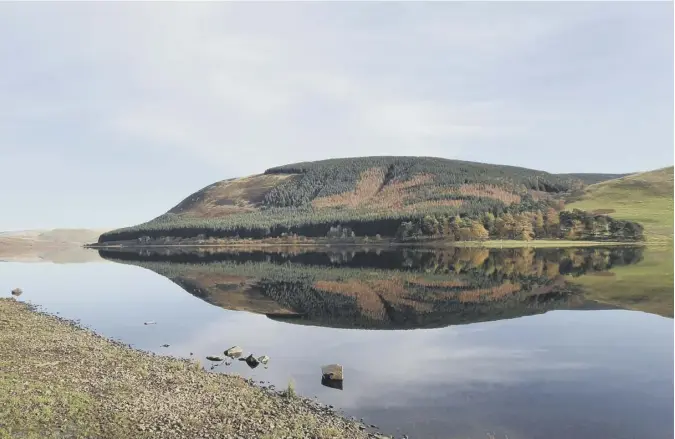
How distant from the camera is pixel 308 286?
98250 millimetres

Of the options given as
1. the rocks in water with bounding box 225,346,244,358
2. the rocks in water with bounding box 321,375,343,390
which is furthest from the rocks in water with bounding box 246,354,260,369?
the rocks in water with bounding box 321,375,343,390

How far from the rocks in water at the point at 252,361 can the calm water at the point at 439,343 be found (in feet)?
3.45

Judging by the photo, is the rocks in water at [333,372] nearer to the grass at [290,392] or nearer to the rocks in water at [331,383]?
the rocks in water at [331,383]

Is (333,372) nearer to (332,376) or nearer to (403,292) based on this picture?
(332,376)

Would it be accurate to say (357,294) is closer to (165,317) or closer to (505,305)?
(505,305)

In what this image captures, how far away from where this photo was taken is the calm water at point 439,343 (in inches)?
1134

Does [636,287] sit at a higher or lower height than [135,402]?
lower

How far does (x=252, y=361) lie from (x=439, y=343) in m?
17.7

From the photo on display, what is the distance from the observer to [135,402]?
87.8ft

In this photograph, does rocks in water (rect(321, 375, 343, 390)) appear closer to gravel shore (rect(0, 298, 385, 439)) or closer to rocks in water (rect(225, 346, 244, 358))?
gravel shore (rect(0, 298, 385, 439))

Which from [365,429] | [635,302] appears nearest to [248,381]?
[365,429]

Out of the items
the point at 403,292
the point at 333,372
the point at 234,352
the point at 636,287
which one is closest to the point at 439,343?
the point at 333,372

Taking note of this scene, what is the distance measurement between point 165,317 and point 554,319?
48177 mm

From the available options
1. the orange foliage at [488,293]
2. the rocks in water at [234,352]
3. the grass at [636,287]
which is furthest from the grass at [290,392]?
the grass at [636,287]
